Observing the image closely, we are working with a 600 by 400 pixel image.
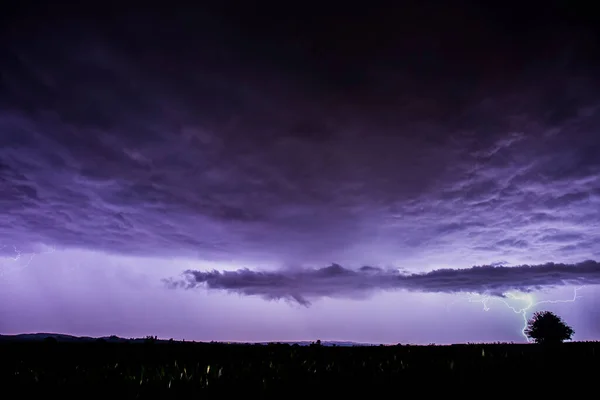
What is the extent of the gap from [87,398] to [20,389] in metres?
2.70

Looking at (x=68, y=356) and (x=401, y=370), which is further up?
(x=401, y=370)

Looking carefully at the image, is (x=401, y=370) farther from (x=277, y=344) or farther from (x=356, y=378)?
(x=277, y=344)

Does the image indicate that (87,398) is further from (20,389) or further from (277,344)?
(277,344)

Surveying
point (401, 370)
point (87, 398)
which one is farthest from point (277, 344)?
point (87, 398)

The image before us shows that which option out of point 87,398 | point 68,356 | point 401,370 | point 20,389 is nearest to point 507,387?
point 401,370

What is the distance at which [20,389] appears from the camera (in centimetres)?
865

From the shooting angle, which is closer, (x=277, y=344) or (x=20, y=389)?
(x=20, y=389)

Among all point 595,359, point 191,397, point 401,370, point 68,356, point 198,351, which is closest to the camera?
point 191,397

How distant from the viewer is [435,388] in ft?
24.1

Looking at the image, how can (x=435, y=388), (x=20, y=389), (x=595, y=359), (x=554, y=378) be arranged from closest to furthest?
(x=435, y=388) < (x=554, y=378) < (x=20, y=389) < (x=595, y=359)

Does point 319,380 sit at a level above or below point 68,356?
above

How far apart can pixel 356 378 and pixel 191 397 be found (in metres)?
3.66

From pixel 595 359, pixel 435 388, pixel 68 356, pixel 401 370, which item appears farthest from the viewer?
pixel 68 356

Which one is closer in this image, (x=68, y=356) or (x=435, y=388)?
(x=435, y=388)
